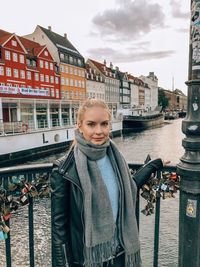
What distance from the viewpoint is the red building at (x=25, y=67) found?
37.8 meters

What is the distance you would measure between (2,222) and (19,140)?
20372mm

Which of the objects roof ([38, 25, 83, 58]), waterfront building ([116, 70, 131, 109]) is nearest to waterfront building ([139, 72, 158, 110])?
waterfront building ([116, 70, 131, 109])

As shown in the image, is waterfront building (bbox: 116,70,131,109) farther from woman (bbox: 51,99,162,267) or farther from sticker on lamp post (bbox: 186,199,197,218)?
woman (bbox: 51,99,162,267)

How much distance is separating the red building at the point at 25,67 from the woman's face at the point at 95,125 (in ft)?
105

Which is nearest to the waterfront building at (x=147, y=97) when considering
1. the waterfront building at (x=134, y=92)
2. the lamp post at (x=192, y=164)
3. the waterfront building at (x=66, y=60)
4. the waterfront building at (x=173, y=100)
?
the waterfront building at (x=134, y=92)

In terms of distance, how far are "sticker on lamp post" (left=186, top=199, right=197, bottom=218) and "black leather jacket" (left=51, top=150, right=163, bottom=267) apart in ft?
2.68

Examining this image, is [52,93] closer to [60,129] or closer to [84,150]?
[60,129]

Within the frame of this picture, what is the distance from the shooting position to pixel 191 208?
1.98 m

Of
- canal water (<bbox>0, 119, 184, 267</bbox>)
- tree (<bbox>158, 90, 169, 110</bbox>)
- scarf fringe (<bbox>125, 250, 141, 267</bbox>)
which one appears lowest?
canal water (<bbox>0, 119, 184, 267</bbox>)

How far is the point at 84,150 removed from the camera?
1.76 metres

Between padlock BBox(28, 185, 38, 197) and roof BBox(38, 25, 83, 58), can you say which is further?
roof BBox(38, 25, 83, 58)

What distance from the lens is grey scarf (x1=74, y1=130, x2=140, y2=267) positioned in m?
1.70

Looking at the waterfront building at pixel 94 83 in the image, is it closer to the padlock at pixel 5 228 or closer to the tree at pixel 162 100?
the padlock at pixel 5 228

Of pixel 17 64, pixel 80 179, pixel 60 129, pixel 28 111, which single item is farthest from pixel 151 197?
pixel 17 64
